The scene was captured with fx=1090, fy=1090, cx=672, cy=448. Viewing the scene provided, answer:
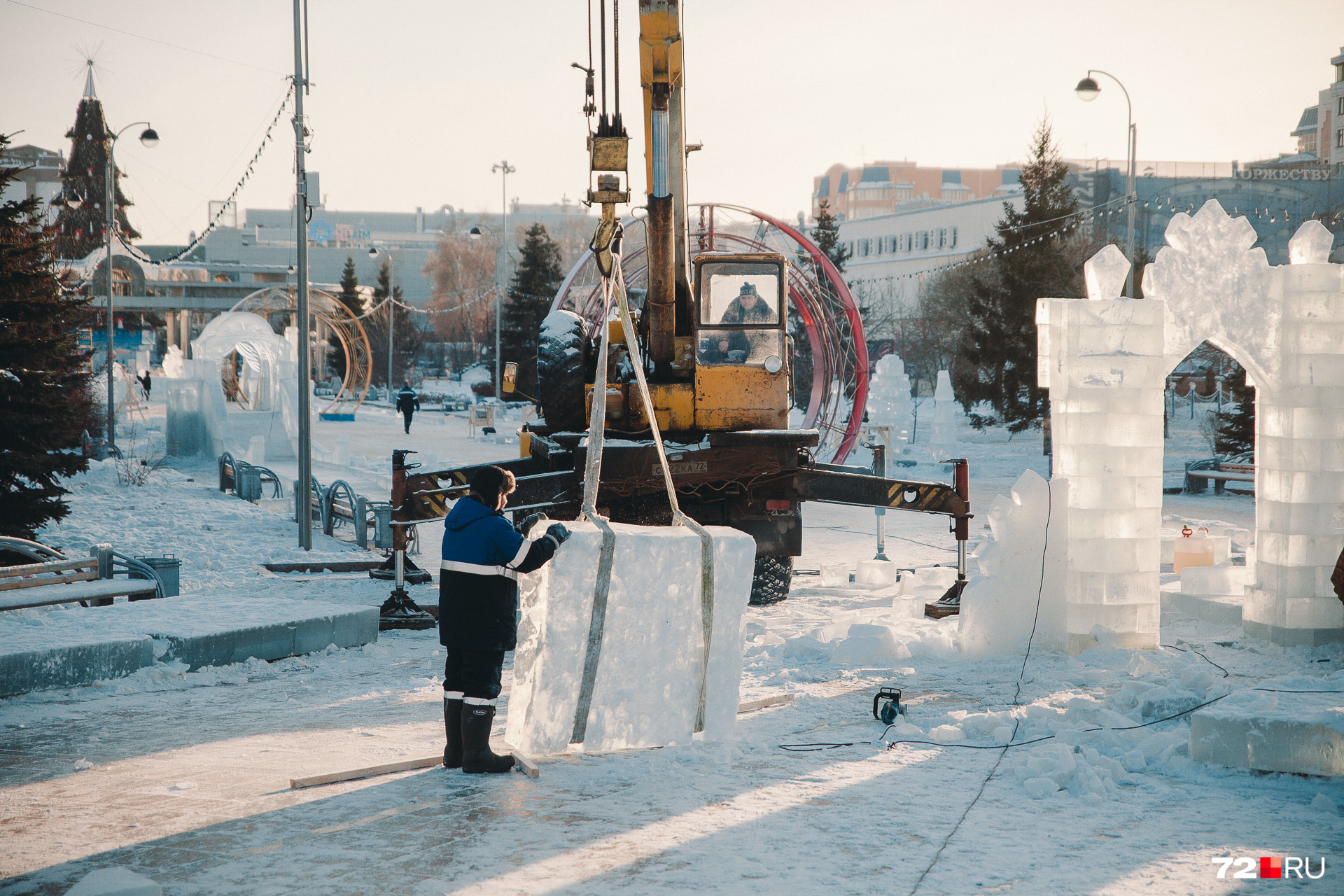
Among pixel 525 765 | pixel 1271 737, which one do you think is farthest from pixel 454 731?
pixel 1271 737

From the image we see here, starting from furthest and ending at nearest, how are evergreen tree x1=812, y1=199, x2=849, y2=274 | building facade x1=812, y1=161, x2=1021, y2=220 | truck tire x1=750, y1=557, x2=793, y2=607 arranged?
1. building facade x1=812, y1=161, x2=1021, y2=220
2. evergreen tree x1=812, y1=199, x2=849, y2=274
3. truck tire x1=750, y1=557, x2=793, y2=607

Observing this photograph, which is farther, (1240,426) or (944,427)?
(944,427)

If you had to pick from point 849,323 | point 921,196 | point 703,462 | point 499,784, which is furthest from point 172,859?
point 921,196

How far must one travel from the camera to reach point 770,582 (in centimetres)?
1054

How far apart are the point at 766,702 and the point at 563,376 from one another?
5.24m

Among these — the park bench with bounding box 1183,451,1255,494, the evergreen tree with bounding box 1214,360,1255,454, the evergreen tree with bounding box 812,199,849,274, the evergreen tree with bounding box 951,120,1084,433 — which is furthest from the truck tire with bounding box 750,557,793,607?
the evergreen tree with bounding box 812,199,849,274

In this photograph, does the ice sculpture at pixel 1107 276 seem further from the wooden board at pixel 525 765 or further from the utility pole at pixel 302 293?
the utility pole at pixel 302 293

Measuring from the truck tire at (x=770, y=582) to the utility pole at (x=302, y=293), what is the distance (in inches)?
219

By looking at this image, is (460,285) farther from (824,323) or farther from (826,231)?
(824,323)

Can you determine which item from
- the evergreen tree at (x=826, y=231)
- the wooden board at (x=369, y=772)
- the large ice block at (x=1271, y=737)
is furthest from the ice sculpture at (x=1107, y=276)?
the evergreen tree at (x=826, y=231)

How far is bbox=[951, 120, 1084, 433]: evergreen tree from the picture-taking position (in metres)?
31.7

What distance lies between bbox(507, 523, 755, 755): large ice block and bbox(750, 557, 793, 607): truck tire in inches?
187

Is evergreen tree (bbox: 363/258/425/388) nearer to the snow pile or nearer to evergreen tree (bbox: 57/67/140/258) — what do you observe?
evergreen tree (bbox: 57/67/140/258)

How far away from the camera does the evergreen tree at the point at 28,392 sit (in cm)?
1325
